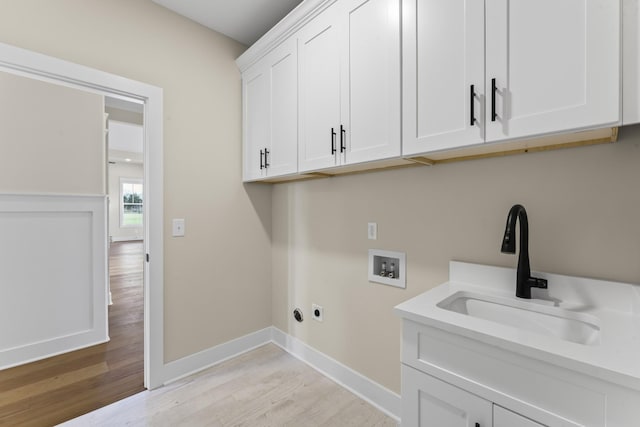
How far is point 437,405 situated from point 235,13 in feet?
8.29

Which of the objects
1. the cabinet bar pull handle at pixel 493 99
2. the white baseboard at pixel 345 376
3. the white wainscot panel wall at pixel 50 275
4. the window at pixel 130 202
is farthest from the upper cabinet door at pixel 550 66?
the window at pixel 130 202

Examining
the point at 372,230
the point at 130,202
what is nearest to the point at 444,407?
the point at 372,230

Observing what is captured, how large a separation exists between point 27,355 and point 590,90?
12.4 feet

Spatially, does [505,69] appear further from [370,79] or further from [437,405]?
[437,405]

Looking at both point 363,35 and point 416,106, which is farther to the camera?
point 363,35

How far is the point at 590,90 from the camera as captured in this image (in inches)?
33.1

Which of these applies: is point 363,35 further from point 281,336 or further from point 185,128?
point 281,336

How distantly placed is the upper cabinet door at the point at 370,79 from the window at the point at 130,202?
965 cm

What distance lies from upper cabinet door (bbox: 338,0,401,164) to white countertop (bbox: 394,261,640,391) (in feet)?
2.24

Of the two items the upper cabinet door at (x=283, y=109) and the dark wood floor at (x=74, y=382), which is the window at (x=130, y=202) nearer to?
the dark wood floor at (x=74, y=382)

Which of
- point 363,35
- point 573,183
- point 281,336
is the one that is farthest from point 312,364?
point 363,35

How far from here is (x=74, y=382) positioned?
2.02 metres

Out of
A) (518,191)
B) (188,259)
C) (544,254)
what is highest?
(518,191)

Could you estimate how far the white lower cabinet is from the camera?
2.70ft
